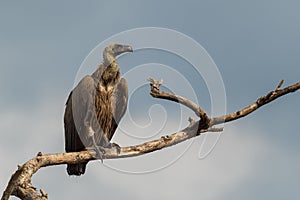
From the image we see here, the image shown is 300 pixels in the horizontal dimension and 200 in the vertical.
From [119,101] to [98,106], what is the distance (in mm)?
524

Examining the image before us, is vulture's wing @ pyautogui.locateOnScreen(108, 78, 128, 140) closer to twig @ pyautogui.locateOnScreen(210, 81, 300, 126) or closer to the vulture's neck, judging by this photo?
the vulture's neck

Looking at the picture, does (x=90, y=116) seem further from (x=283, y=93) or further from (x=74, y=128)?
(x=283, y=93)

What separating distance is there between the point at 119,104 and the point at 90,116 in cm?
69

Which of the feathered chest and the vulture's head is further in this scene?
the vulture's head

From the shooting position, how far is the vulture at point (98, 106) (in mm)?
12492

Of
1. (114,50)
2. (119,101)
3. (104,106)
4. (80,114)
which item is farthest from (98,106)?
(114,50)

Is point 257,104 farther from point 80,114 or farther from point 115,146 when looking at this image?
point 80,114

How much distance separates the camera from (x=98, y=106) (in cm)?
1256

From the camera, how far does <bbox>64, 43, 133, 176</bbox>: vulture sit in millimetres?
12492

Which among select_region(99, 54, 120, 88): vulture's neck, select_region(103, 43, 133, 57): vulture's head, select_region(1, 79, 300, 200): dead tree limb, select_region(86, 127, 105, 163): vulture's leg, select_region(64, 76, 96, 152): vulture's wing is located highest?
select_region(103, 43, 133, 57): vulture's head

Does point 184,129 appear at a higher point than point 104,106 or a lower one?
lower

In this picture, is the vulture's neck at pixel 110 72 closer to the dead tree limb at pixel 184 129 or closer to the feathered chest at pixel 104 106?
the feathered chest at pixel 104 106

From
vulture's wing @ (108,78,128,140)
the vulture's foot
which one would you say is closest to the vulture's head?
vulture's wing @ (108,78,128,140)

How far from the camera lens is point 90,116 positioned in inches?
494
